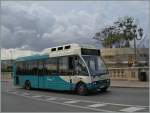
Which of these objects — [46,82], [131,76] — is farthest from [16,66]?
[131,76]

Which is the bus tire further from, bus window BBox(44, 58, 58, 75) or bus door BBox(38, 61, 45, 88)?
bus door BBox(38, 61, 45, 88)

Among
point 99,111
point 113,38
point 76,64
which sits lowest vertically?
point 99,111

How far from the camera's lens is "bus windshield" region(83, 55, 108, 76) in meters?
21.7

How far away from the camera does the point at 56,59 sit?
24.5 m

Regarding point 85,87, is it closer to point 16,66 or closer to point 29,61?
point 29,61

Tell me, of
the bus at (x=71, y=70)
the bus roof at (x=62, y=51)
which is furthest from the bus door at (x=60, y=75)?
the bus roof at (x=62, y=51)

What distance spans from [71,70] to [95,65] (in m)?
1.49

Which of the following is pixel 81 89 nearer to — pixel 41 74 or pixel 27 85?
pixel 41 74

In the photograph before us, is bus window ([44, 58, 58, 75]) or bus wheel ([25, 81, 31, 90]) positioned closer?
bus window ([44, 58, 58, 75])

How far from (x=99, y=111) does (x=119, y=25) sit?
56.2m

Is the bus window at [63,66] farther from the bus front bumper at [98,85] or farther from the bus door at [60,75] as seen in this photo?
the bus front bumper at [98,85]

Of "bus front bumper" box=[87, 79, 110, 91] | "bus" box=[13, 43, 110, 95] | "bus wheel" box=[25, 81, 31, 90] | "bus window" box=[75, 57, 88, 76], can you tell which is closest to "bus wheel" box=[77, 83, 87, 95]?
"bus" box=[13, 43, 110, 95]

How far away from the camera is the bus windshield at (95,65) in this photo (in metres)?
21.7

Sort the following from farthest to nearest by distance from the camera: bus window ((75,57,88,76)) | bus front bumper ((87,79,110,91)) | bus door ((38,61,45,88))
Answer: bus door ((38,61,45,88)) < bus window ((75,57,88,76)) < bus front bumper ((87,79,110,91))
